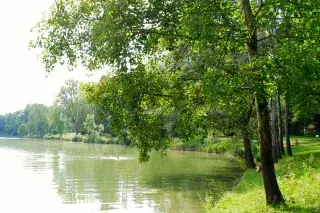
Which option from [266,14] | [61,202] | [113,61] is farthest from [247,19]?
[61,202]

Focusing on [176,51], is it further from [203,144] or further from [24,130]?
[24,130]

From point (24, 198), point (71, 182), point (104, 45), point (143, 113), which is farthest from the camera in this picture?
point (71, 182)

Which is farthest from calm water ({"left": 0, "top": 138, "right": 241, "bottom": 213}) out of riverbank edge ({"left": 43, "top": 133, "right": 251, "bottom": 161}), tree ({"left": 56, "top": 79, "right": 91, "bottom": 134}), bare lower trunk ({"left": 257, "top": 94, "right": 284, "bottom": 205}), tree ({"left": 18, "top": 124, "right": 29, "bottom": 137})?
tree ({"left": 18, "top": 124, "right": 29, "bottom": 137})

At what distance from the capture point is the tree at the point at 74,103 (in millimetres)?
112062

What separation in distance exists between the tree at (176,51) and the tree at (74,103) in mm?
101568

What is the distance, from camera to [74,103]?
11394cm

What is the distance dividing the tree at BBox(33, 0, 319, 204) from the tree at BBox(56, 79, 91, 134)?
3999 inches

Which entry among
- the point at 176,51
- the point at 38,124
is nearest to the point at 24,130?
the point at 38,124

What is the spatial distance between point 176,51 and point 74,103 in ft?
342

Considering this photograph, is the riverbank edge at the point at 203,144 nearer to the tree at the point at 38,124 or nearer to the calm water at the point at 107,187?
the calm water at the point at 107,187

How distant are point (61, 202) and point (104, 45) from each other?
14190mm

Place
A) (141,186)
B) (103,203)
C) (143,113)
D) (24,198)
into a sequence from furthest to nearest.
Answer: (141,186), (24,198), (103,203), (143,113)

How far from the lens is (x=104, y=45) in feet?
35.2

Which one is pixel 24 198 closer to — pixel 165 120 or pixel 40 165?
pixel 165 120
